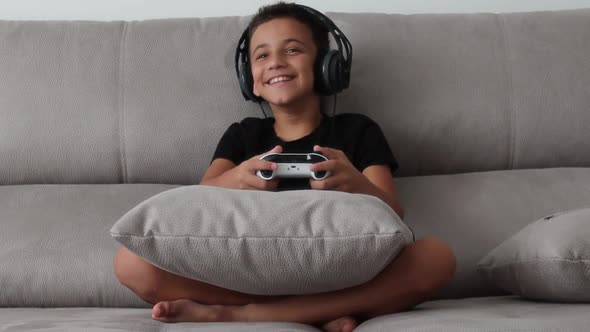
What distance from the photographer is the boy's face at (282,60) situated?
1.71 m

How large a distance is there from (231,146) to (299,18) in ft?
1.06

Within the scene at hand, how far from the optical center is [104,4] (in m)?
2.07

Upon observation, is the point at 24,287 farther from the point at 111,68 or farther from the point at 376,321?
the point at 376,321

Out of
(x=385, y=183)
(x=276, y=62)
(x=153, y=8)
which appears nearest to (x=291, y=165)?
(x=385, y=183)

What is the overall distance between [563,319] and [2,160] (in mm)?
1150

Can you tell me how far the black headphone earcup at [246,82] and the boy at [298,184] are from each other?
14 millimetres

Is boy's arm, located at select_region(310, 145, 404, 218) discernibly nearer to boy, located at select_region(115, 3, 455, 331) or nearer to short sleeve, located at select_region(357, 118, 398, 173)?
boy, located at select_region(115, 3, 455, 331)

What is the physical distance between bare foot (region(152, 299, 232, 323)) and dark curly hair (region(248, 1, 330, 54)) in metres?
0.69

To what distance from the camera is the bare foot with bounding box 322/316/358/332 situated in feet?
4.03

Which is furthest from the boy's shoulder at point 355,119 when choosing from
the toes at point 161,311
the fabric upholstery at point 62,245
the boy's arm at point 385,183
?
the toes at point 161,311

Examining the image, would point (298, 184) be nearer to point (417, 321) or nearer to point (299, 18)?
point (299, 18)

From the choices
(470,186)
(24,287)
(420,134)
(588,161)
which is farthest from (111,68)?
(588,161)

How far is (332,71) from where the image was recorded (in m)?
1.65

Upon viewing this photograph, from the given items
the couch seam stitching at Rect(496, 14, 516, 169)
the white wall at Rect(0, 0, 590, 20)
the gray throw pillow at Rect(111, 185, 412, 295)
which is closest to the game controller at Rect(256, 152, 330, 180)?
the gray throw pillow at Rect(111, 185, 412, 295)
